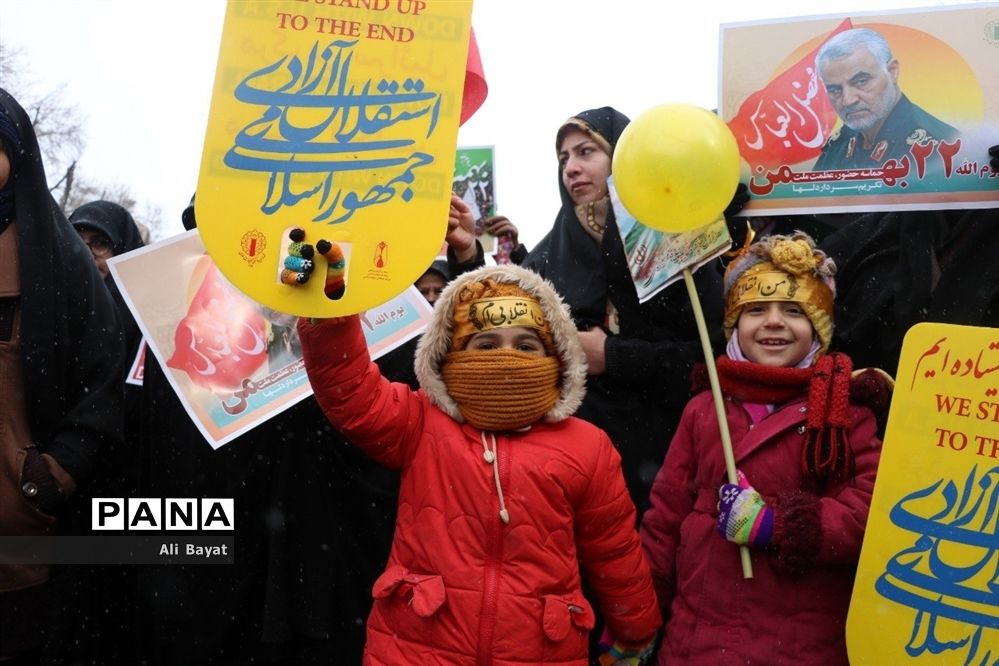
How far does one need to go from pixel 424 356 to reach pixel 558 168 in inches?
49.1

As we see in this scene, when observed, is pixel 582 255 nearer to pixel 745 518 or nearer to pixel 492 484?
pixel 492 484

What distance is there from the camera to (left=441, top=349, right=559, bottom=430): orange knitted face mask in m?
2.82

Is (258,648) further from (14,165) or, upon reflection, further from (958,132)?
(958,132)

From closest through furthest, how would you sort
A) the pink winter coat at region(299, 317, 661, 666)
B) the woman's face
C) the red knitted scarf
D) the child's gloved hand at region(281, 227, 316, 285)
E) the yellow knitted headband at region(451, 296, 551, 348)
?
the child's gloved hand at region(281, 227, 316, 285)
the pink winter coat at region(299, 317, 661, 666)
the red knitted scarf
the yellow knitted headband at region(451, 296, 551, 348)
the woman's face

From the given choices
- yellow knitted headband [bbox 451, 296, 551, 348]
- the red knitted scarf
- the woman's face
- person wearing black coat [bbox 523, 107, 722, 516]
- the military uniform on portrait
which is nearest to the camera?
the red knitted scarf

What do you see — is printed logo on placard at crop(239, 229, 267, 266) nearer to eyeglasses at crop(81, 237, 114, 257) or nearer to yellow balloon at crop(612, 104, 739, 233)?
yellow balloon at crop(612, 104, 739, 233)

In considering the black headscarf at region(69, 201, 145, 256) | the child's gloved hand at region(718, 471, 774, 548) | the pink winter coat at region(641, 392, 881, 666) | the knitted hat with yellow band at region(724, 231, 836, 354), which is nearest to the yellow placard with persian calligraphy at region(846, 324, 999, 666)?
the pink winter coat at region(641, 392, 881, 666)

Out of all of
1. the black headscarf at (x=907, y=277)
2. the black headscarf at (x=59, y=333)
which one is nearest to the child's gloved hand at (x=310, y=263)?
the black headscarf at (x=59, y=333)

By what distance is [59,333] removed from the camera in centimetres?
332

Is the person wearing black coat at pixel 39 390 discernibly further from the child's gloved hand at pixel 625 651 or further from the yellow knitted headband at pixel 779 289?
the yellow knitted headband at pixel 779 289

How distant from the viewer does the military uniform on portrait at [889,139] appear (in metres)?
3.14

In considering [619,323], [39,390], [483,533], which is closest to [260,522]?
[39,390]

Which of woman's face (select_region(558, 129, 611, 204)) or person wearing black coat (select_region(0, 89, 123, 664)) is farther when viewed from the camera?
woman's face (select_region(558, 129, 611, 204))

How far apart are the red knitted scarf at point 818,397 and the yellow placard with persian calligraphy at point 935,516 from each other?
17 centimetres
